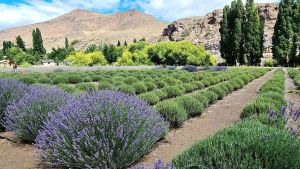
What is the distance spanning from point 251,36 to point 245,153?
51707mm

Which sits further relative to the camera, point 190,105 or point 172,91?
point 172,91

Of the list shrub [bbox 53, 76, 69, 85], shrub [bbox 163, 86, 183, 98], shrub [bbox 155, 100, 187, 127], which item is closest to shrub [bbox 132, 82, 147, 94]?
shrub [bbox 163, 86, 183, 98]

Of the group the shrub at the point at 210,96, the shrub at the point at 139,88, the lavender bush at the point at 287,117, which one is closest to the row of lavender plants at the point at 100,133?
the lavender bush at the point at 287,117

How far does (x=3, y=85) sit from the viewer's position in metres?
8.66

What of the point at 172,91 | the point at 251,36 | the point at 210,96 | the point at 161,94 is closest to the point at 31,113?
the point at 210,96

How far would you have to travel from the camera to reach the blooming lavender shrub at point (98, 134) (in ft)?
16.0

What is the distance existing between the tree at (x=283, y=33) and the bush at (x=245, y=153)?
50.0m

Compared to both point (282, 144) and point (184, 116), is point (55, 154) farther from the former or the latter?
point (184, 116)

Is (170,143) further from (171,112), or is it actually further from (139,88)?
(139,88)

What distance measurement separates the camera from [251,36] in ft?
174

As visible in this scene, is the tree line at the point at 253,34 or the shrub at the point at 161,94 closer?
the shrub at the point at 161,94

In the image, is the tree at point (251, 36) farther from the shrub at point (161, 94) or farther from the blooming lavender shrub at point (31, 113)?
the blooming lavender shrub at point (31, 113)

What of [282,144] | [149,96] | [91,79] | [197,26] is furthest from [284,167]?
[197,26]

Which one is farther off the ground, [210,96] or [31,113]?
[31,113]
